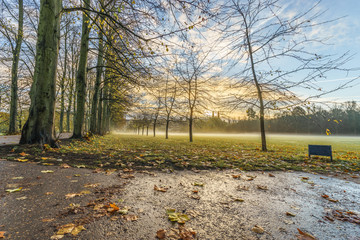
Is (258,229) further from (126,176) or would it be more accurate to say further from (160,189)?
(126,176)

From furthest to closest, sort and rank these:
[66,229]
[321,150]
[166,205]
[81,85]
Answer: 1. [81,85]
2. [321,150]
3. [166,205]
4. [66,229]

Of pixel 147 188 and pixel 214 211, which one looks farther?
pixel 147 188

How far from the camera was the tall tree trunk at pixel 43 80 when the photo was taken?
5.56 meters

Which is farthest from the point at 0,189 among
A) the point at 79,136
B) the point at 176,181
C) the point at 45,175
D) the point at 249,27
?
the point at 249,27

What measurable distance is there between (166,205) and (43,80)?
6107mm

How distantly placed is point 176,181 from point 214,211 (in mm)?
1433

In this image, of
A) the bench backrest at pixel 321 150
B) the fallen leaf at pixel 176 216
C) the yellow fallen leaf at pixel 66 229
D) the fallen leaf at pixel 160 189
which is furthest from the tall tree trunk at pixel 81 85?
the bench backrest at pixel 321 150

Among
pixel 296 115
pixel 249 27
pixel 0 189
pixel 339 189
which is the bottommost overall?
pixel 339 189

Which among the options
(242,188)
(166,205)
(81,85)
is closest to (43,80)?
(81,85)

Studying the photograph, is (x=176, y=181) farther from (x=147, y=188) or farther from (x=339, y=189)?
(x=339, y=189)

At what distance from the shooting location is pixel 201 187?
3.33 metres

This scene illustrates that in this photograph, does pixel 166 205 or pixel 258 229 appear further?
pixel 166 205

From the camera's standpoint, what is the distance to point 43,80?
18.3ft

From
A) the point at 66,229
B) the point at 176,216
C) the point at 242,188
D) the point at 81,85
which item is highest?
the point at 81,85
